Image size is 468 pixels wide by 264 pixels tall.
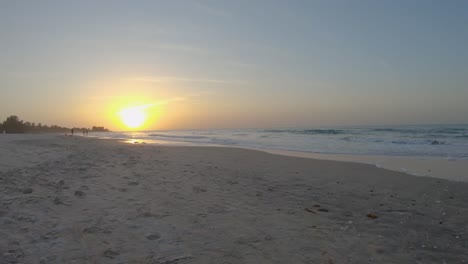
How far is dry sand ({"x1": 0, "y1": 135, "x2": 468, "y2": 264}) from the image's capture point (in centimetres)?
371

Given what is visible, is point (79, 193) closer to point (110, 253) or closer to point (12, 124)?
point (110, 253)

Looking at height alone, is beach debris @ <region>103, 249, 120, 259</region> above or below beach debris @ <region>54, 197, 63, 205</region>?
below

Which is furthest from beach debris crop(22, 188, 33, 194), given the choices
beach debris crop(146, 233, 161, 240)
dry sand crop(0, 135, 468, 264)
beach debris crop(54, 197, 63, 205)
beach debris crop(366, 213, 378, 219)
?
beach debris crop(366, 213, 378, 219)

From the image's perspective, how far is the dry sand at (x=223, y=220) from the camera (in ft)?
12.2

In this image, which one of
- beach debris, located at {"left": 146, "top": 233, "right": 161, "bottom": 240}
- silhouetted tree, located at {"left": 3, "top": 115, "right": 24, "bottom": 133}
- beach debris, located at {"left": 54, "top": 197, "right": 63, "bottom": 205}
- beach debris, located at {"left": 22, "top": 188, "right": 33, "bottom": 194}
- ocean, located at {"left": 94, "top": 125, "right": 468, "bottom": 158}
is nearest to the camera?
beach debris, located at {"left": 146, "top": 233, "right": 161, "bottom": 240}

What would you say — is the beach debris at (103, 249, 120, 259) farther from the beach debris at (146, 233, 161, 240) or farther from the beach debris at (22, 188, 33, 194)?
the beach debris at (22, 188, 33, 194)

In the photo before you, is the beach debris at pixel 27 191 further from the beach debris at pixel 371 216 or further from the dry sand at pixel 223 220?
the beach debris at pixel 371 216

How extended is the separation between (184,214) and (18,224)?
232cm

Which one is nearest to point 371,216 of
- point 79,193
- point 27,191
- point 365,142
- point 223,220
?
point 223,220

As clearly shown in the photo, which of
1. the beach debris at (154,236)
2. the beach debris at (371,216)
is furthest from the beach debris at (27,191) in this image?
the beach debris at (371,216)

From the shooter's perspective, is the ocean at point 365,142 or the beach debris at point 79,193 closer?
the beach debris at point 79,193

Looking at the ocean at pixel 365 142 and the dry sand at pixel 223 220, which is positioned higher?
the ocean at pixel 365 142

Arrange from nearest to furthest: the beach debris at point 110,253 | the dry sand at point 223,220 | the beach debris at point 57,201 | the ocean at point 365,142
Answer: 1. the beach debris at point 110,253
2. the dry sand at point 223,220
3. the beach debris at point 57,201
4. the ocean at point 365,142

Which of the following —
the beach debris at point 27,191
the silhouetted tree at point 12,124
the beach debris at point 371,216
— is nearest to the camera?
the beach debris at point 371,216
